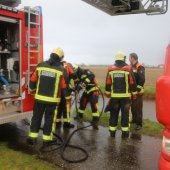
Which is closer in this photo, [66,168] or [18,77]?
[66,168]

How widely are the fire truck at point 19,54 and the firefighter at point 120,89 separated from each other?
157cm

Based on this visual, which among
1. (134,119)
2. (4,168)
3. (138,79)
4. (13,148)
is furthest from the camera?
(134,119)

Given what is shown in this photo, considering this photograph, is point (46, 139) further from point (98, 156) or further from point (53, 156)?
point (98, 156)

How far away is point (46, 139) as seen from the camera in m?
5.70

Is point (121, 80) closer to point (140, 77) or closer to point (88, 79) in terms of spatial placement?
point (140, 77)

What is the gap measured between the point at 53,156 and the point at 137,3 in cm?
400

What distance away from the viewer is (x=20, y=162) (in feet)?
16.6

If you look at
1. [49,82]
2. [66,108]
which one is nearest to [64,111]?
[66,108]

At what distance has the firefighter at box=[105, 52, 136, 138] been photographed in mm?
6445

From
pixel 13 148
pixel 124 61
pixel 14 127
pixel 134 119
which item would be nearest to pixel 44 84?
pixel 13 148

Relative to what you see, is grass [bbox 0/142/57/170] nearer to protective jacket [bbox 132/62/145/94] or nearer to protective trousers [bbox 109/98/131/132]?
protective trousers [bbox 109/98/131/132]

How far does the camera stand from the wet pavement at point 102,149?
503 cm

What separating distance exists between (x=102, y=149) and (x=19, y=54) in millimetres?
2457

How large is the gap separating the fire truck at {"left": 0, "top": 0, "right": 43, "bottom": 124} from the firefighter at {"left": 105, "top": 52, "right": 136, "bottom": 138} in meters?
1.57
